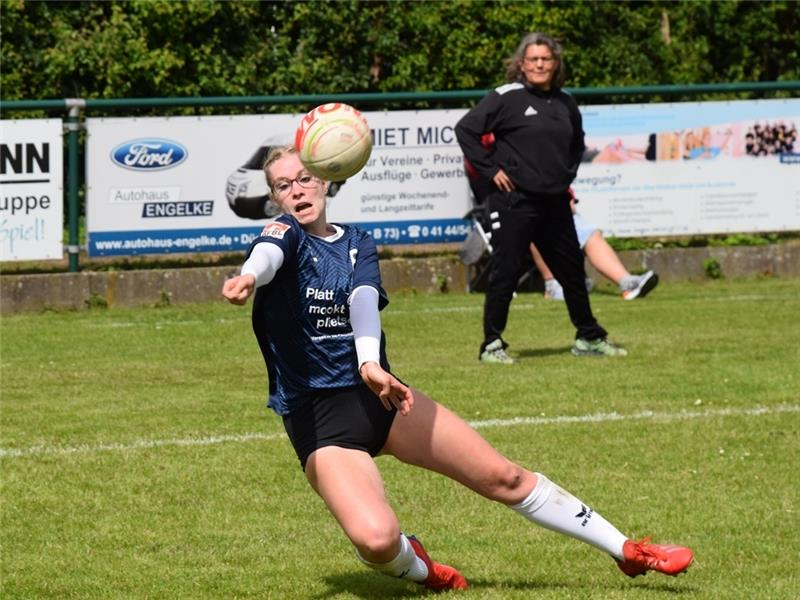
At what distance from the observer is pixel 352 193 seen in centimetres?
1555

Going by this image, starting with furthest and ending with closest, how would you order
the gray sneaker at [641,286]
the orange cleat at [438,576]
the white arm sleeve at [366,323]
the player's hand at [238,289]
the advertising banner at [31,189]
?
the advertising banner at [31,189] < the gray sneaker at [641,286] < the orange cleat at [438,576] < the white arm sleeve at [366,323] < the player's hand at [238,289]

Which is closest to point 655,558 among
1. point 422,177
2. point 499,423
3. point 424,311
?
point 499,423

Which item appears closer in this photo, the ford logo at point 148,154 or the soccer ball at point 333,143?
the soccer ball at point 333,143

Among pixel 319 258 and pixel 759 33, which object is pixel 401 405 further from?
pixel 759 33

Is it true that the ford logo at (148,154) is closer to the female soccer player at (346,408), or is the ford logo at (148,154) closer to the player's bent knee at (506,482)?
the female soccer player at (346,408)

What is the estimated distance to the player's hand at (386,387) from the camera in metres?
5.30

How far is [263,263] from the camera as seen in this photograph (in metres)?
5.37

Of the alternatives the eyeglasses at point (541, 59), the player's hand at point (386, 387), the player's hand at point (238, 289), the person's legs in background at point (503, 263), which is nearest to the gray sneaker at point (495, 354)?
the person's legs in background at point (503, 263)

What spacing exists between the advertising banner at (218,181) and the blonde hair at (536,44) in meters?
3.63

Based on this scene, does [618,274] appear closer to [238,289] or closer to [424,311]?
[424,311]

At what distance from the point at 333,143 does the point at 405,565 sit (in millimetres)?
1487

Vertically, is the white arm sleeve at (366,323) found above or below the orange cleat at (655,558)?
above

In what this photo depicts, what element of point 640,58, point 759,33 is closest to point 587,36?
point 640,58

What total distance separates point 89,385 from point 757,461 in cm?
459
